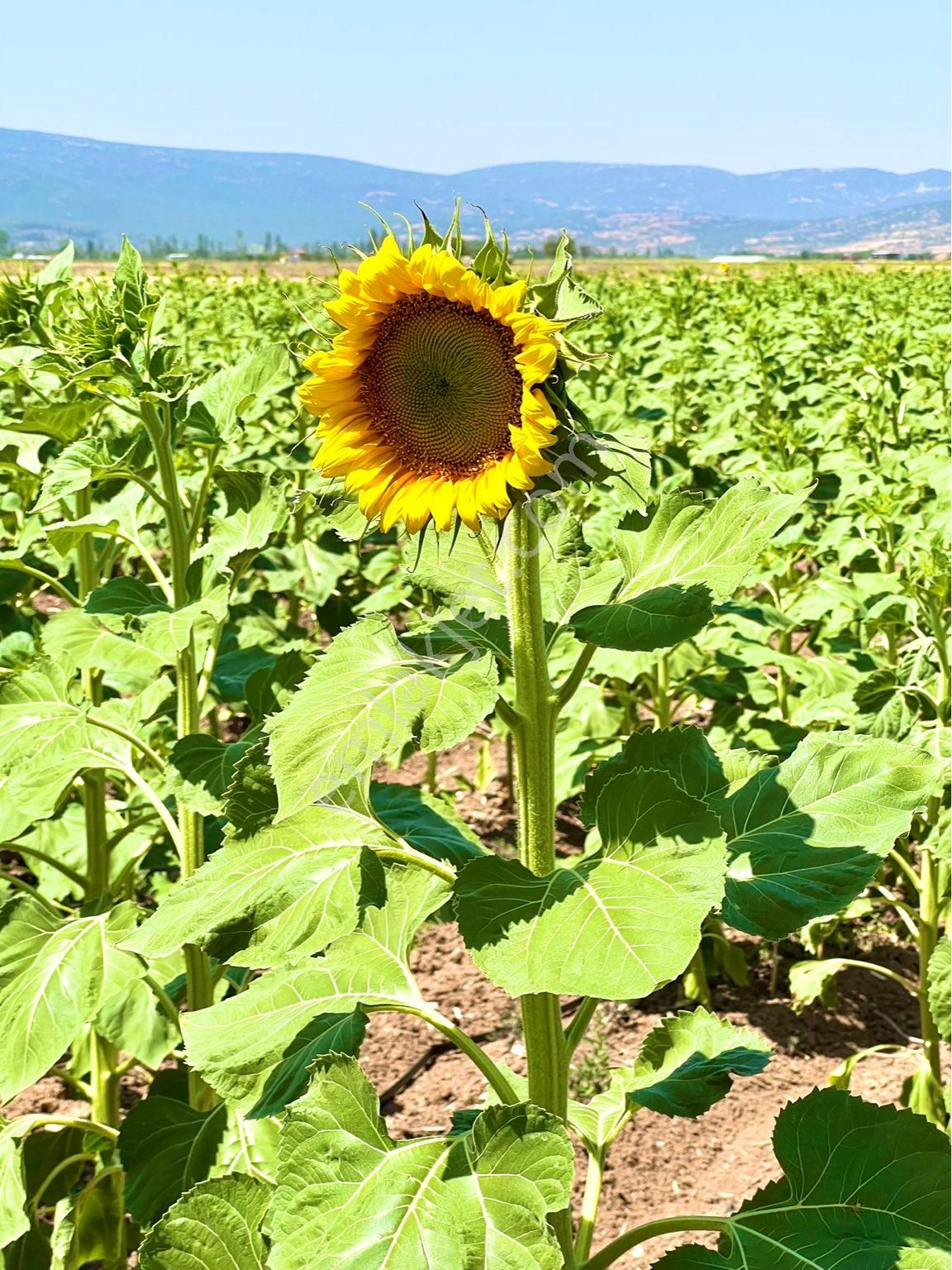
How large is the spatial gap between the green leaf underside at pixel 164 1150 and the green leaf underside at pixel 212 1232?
0.59 metres

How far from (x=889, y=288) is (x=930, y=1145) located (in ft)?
75.9

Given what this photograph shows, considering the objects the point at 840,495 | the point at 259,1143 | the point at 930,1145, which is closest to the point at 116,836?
the point at 259,1143

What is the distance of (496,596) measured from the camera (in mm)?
1562

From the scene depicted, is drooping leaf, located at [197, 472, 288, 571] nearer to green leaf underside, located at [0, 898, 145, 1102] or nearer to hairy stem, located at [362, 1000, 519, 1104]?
green leaf underside, located at [0, 898, 145, 1102]

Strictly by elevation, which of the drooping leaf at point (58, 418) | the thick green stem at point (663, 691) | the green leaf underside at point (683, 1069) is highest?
the drooping leaf at point (58, 418)

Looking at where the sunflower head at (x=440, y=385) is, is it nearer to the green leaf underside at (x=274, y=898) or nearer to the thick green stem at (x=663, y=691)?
the green leaf underside at (x=274, y=898)

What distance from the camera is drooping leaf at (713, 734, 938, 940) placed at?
1344mm

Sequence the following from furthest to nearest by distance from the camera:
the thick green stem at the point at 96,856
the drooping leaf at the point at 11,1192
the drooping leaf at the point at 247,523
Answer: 1. the thick green stem at the point at 96,856
2. the drooping leaf at the point at 247,523
3. the drooping leaf at the point at 11,1192

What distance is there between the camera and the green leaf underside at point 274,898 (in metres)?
1.36

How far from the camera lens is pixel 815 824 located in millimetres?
1454

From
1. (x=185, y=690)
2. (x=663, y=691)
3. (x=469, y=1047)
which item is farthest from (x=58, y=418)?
(x=663, y=691)

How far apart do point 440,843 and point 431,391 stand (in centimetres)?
71

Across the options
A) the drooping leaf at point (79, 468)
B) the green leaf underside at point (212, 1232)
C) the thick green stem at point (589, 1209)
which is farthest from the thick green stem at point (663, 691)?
the green leaf underside at point (212, 1232)

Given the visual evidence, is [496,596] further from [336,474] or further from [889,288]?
[889,288]
